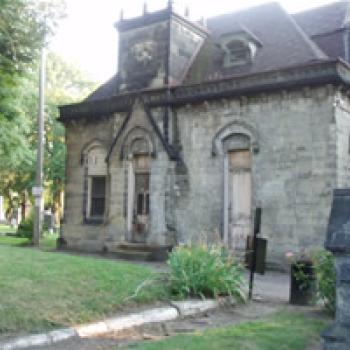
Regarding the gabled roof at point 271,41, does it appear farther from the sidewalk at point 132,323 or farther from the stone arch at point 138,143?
the sidewalk at point 132,323

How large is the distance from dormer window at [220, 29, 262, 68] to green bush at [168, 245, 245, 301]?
33.6 feet

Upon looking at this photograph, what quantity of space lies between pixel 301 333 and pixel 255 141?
33.9 ft

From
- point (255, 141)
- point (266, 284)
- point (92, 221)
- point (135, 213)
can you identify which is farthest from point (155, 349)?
point (92, 221)

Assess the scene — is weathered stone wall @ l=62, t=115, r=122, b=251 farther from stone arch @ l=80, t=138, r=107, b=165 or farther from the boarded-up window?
the boarded-up window

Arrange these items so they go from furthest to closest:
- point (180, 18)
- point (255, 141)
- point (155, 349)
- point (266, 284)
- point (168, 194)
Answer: point (180, 18) < point (168, 194) < point (255, 141) < point (266, 284) < point (155, 349)

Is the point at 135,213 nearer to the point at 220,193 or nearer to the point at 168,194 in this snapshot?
the point at 168,194

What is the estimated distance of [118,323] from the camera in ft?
26.0

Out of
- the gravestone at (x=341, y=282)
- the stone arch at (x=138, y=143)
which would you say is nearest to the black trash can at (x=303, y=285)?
the gravestone at (x=341, y=282)

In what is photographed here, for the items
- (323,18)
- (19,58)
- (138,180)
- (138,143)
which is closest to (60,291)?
(19,58)

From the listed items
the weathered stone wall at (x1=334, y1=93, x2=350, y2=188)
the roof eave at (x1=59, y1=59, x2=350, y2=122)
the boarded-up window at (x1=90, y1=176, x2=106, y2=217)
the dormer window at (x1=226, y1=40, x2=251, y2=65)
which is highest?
the dormer window at (x1=226, y1=40, x2=251, y2=65)

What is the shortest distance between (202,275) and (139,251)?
9.10m

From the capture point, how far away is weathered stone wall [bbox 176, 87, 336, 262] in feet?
52.1

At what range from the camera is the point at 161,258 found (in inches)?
723

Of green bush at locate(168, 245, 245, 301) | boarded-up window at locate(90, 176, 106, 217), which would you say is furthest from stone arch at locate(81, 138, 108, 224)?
green bush at locate(168, 245, 245, 301)
